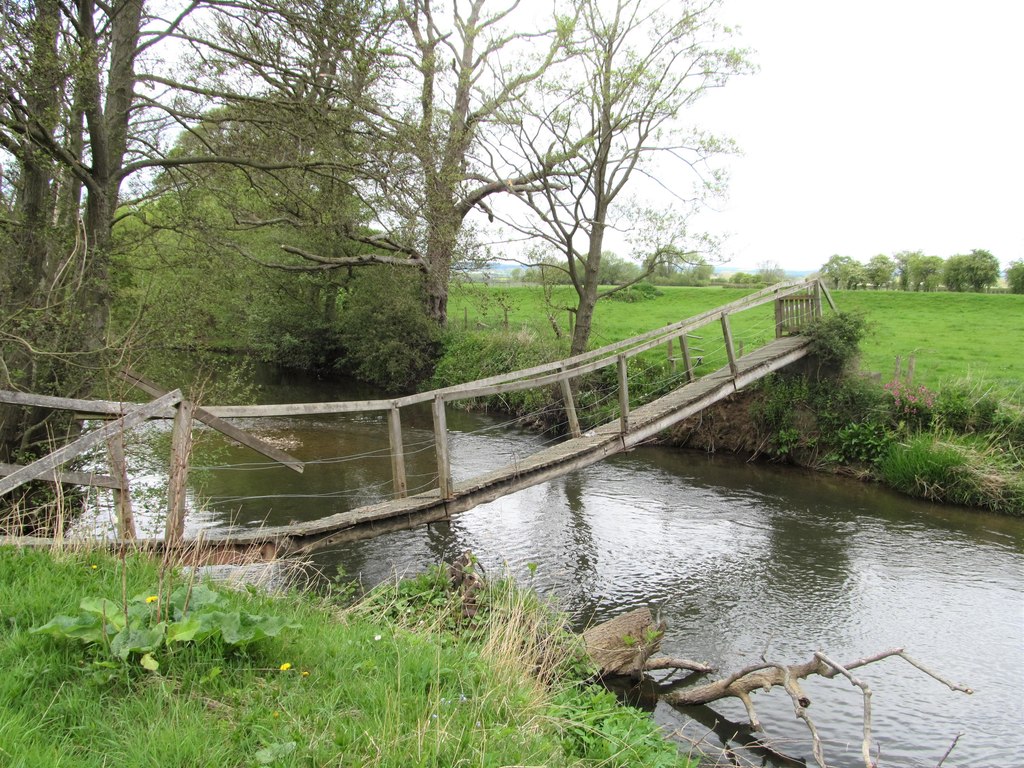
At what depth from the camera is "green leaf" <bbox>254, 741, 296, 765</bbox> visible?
281cm

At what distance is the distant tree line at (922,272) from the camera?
2845 cm

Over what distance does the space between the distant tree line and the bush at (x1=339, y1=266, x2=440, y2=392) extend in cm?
1426

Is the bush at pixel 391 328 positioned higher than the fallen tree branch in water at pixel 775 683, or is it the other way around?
the bush at pixel 391 328

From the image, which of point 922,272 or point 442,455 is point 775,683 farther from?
point 922,272

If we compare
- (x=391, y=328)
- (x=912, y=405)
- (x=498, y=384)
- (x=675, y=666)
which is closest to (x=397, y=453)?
(x=498, y=384)

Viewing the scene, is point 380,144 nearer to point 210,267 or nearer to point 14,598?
point 210,267

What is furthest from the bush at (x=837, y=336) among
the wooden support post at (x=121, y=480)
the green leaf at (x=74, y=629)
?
the green leaf at (x=74, y=629)

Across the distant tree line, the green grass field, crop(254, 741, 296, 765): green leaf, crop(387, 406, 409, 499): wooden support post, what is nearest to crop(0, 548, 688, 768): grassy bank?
crop(254, 741, 296, 765): green leaf

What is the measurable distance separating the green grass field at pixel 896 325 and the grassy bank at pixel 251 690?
43.9ft

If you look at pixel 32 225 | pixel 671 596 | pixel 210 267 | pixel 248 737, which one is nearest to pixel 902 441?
pixel 671 596

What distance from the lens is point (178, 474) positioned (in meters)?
5.55

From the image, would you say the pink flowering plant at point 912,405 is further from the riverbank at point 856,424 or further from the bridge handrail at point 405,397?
the bridge handrail at point 405,397

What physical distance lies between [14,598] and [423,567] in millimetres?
5509

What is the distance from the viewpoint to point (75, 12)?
8.77 metres
